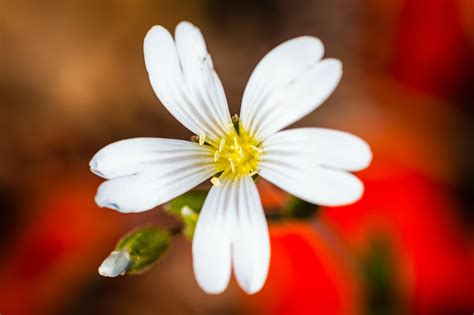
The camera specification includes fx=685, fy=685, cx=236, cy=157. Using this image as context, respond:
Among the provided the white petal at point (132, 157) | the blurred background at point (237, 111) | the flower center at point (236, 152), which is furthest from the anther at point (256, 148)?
the blurred background at point (237, 111)

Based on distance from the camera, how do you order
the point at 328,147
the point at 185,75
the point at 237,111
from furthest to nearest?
the point at 237,111 → the point at 185,75 → the point at 328,147

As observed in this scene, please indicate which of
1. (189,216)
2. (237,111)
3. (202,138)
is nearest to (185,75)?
(202,138)

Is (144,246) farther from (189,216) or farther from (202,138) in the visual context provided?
(202,138)

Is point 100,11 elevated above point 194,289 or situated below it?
above

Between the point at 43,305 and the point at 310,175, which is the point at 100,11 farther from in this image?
the point at 310,175

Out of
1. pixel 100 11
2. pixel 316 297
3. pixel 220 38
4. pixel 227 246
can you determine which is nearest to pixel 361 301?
pixel 316 297

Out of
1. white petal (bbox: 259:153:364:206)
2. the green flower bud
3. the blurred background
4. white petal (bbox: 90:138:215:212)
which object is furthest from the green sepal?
the blurred background

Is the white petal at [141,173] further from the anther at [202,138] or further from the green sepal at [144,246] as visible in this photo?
the green sepal at [144,246]
